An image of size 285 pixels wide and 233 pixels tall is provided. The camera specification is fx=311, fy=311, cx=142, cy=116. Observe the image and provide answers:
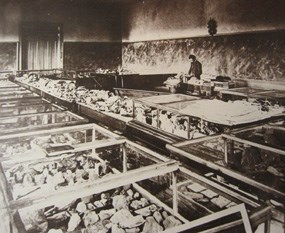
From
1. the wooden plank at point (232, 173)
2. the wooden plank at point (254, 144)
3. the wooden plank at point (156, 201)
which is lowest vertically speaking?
the wooden plank at point (156, 201)

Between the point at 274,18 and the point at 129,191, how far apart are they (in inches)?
140

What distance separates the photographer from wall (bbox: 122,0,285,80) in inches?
165

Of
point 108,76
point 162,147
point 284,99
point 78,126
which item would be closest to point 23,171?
point 78,126

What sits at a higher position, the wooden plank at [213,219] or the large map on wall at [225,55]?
the large map on wall at [225,55]

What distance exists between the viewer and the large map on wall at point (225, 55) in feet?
13.7

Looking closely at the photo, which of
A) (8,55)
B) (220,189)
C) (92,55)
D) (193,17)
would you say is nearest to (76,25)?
(92,55)

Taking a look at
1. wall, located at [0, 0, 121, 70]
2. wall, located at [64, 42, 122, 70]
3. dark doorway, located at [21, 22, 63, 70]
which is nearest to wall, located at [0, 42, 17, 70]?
wall, located at [0, 0, 121, 70]

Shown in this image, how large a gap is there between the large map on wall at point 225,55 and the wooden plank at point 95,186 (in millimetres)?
3492

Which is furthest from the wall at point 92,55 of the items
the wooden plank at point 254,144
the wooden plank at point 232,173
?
the wooden plank at point 232,173

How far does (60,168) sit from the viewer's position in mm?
1689

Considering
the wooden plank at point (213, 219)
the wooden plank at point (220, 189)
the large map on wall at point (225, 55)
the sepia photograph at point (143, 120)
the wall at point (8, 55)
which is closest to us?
the wooden plank at point (213, 219)

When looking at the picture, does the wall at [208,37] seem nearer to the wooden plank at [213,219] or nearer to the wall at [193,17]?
the wall at [193,17]

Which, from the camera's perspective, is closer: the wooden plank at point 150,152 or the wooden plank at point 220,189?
the wooden plank at point 220,189

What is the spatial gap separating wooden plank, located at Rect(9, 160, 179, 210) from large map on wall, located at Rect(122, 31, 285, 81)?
11.5 feet
